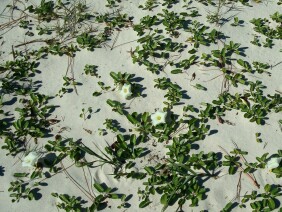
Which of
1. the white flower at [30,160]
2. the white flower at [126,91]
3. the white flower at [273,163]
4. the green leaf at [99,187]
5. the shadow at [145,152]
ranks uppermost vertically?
the white flower at [126,91]

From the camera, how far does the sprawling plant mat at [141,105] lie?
2996mm

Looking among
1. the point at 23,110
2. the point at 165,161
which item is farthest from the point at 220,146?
the point at 23,110

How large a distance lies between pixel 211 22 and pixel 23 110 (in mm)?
2091

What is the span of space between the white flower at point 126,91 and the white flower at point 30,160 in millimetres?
916

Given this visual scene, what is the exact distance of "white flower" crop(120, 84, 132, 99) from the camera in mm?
3488

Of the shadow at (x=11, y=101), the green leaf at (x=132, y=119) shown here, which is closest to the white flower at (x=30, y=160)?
the shadow at (x=11, y=101)

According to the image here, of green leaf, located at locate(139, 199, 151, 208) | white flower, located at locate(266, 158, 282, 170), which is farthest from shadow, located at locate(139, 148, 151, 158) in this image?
white flower, located at locate(266, 158, 282, 170)

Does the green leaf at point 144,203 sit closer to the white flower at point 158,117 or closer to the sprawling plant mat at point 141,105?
the sprawling plant mat at point 141,105

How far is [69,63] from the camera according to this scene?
12.5 ft

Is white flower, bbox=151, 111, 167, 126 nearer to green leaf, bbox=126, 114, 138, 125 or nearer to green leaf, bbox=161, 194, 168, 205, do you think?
green leaf, bbox=126, 114, 138, 125

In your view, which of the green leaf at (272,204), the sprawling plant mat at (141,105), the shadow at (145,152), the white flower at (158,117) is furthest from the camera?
the white flower at (158,117)

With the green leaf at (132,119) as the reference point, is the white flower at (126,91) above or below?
above

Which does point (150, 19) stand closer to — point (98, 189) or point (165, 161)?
point (165, 161)

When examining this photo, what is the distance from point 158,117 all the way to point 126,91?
0.40 metres
